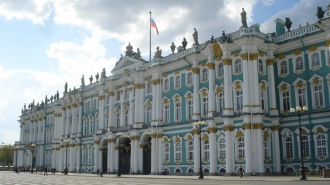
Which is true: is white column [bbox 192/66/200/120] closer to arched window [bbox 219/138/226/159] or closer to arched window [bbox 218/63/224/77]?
arched window [bbox 218/63/224/77]

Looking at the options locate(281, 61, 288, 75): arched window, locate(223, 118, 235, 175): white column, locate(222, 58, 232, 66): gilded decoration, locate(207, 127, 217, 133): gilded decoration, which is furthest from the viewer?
locate(207, 127, 217, 133): gilded decoration

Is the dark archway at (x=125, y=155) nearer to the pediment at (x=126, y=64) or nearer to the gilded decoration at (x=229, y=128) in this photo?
the pediment at (x=126, y=64)

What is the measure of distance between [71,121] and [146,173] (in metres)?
25.2

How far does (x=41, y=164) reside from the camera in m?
87.3

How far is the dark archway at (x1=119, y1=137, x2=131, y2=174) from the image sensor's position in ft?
198

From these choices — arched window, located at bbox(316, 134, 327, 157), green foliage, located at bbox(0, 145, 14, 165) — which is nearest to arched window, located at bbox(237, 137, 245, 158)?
arched window, located at bbox(316, 134, 327, 157)

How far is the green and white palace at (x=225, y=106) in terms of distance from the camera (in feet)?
138

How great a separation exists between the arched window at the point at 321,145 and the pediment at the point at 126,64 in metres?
27.8

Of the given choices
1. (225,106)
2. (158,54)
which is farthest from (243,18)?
(158,54)

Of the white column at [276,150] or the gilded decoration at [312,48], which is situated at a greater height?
the gilded decoration at [312,48]

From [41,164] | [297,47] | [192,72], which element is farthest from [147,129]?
[41,164]

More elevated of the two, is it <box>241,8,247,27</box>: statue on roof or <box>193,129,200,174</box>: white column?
<box>241,8,247,27</box>: statue on roof

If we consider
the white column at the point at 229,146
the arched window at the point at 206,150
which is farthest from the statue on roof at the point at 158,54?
the white column at the point at 229,146

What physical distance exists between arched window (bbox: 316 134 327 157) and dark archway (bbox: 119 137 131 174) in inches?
1107
